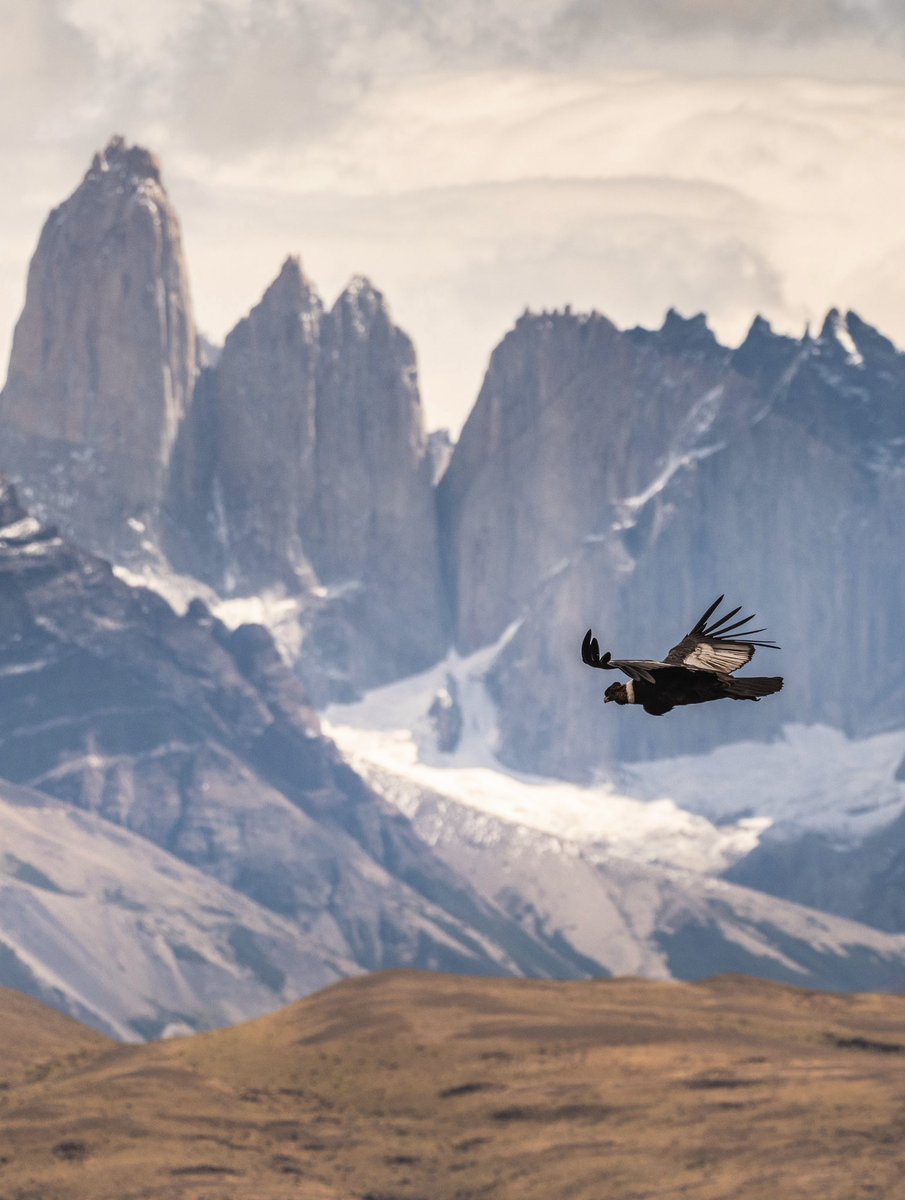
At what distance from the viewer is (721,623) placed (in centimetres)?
6006

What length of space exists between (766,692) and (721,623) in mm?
2443

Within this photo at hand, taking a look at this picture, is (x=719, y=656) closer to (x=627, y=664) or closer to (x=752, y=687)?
(x=752, y=687)

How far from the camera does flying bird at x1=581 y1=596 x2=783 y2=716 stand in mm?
58219

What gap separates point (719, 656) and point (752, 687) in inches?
55.0

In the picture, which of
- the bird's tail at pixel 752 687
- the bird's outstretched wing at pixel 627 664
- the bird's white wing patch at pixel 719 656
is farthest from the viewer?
the bird's white wing patch at pixel 719 656

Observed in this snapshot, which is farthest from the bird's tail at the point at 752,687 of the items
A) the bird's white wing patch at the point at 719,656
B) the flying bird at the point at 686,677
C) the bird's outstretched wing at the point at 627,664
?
the bird's outstretched wing at the point at 627,664

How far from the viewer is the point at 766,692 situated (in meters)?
58.2

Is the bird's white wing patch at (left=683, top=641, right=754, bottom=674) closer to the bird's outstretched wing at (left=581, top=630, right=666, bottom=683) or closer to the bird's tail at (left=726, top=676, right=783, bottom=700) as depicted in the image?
the bird's tail at (left=726, top=676, right=783, bottom=700)

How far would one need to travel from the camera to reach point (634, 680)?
193 feet

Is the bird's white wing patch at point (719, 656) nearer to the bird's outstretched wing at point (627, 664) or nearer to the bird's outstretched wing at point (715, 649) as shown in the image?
the bird's outstretched wing at point (715, 649)

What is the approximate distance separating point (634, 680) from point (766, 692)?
2706 mm

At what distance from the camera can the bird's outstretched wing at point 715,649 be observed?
58.5m

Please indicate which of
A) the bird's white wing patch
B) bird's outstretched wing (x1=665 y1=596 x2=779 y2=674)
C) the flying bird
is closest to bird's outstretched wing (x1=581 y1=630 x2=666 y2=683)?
the flying bird

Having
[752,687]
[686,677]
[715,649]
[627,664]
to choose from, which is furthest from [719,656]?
[627,664]
